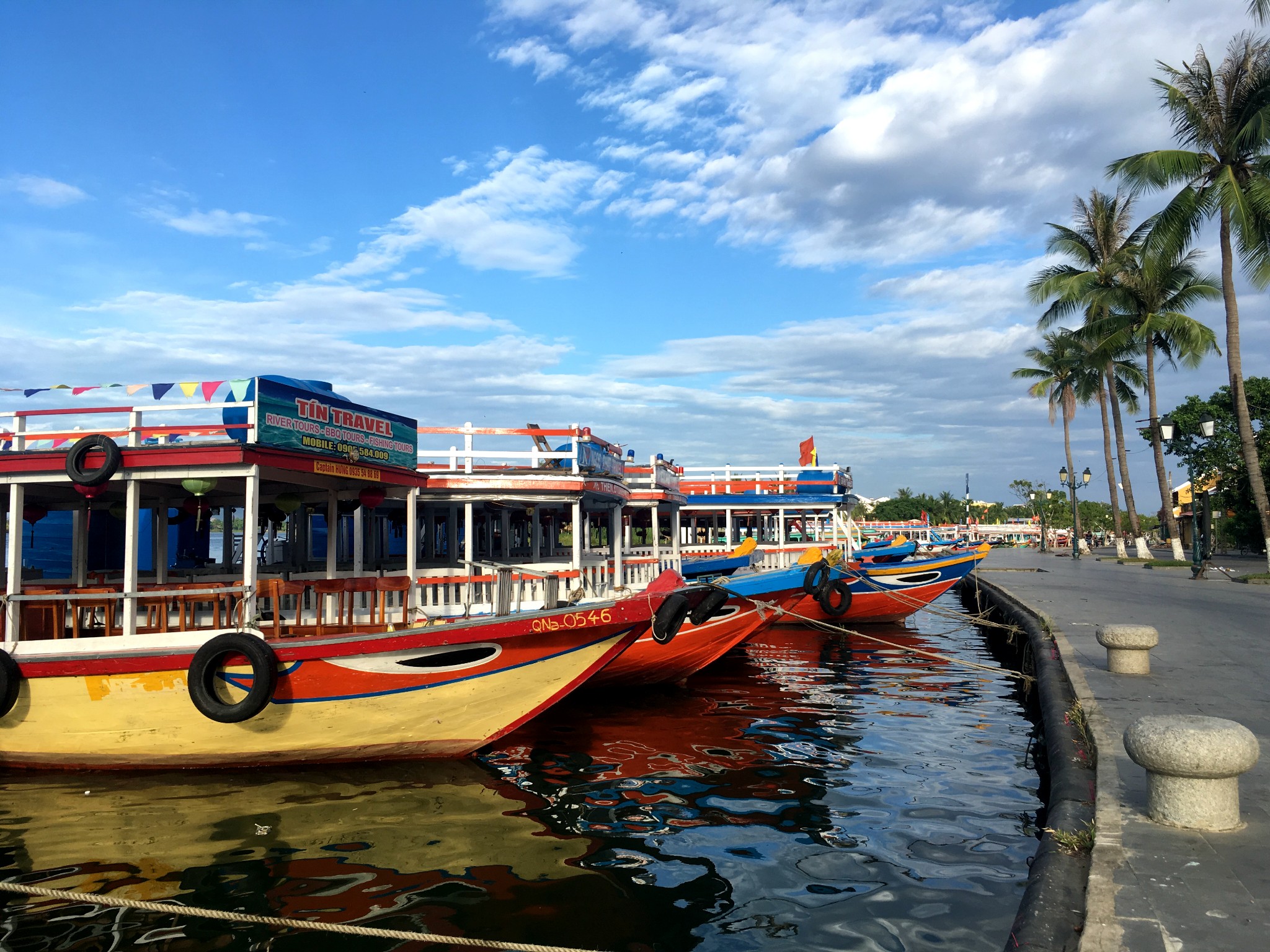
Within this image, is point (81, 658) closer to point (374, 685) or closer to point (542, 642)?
point (374, 685)

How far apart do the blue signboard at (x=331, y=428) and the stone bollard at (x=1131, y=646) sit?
9.22 meters

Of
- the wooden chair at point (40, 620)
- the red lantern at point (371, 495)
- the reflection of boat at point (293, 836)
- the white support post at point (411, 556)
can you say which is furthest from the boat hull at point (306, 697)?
the red lantern at point (371, 495)

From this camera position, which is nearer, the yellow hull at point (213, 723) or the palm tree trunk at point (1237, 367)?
the yellow hull at point (213, 723)

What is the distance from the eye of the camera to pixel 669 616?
34.0 ft

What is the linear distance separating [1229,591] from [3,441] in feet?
81.2

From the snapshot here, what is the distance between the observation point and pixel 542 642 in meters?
9.13

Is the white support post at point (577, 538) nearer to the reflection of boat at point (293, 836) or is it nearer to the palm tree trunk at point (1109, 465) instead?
the reflection of boat at point (293, 836)

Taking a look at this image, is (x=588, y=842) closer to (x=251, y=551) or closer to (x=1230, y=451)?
(x=251, y=551)

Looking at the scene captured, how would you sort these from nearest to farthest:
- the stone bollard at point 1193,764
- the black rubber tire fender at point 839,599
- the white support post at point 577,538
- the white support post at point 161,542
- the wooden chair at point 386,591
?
1. the stone bollard at point 1193,764
2. the wooden chair at point 386,591
3. the white support post at point 161,542
4. the white support post at point 577,538
5. the black rubber tire fender at point 839,599

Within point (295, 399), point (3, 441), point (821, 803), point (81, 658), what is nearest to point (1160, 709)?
point (821, 803)

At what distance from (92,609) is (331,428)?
12.8 feet

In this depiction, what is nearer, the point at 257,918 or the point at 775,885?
the point at 257,918

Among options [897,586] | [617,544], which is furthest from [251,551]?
[897,586]

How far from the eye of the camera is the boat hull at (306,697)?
858cm
